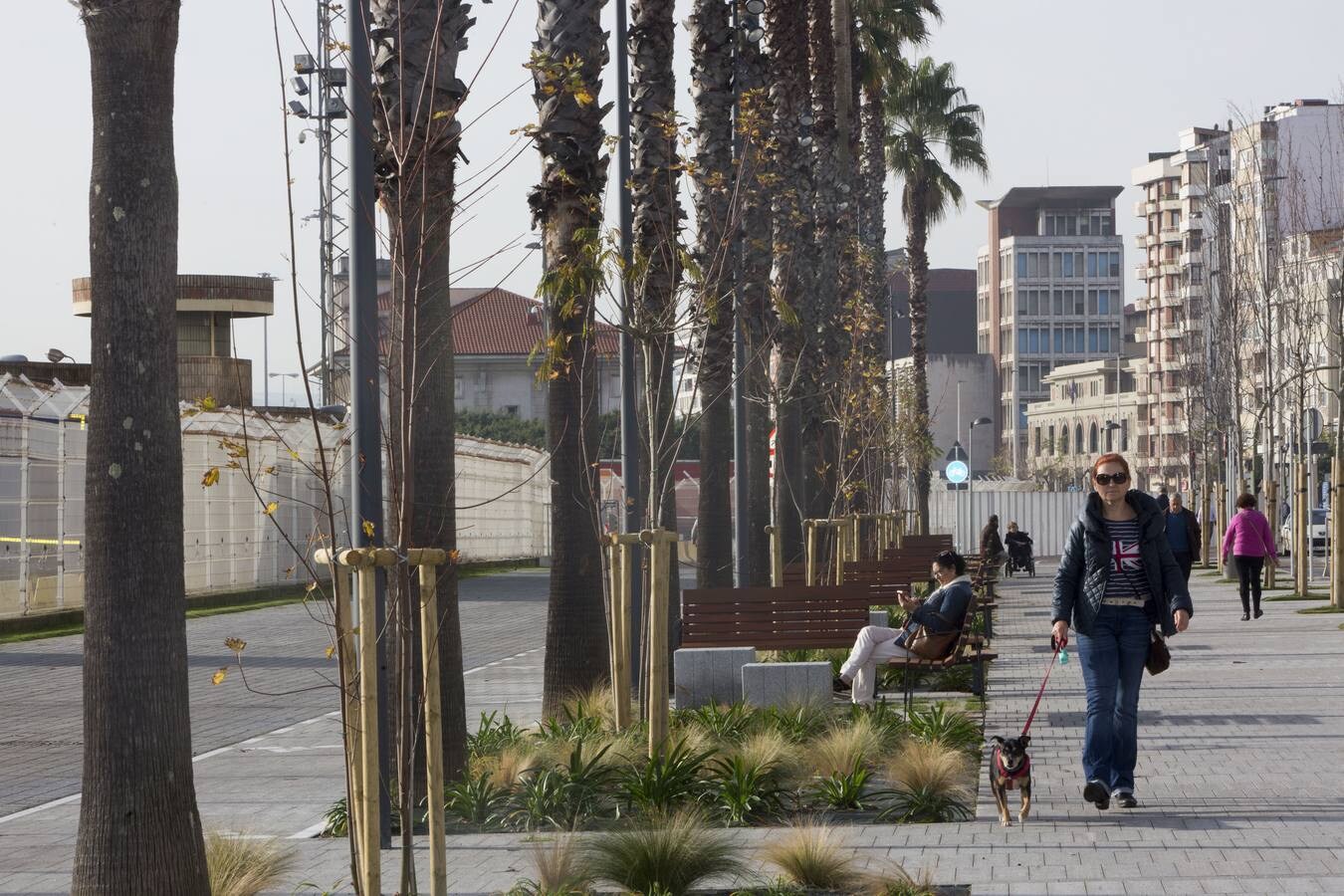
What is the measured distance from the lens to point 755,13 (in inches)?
854

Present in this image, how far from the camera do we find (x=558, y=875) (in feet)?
26.3

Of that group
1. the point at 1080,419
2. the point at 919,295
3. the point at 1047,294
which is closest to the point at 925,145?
the point at 919,295

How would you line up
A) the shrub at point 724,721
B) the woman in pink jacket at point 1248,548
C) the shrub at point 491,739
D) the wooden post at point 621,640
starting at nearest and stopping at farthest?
1. the shrub at point 491,739
2. the wooden post at point 621,640
3. the shrub at point 724,721
4. the woman in pink jacket at point 1248,548

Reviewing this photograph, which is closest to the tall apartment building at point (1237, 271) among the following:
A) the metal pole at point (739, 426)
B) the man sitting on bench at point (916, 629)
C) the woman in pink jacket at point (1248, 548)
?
the woman in pink jacket at point (1248, 548)

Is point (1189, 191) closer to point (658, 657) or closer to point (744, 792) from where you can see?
point (658, 657)

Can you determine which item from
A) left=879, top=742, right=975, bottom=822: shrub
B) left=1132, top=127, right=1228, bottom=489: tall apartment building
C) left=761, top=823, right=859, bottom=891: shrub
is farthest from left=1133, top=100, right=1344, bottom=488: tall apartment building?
left=761, top=823, right=859, bottom=891: shrub

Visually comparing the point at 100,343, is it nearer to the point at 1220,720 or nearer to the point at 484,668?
the point at 1220,720

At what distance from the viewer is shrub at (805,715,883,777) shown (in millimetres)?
11391

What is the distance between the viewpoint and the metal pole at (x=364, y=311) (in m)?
9.27

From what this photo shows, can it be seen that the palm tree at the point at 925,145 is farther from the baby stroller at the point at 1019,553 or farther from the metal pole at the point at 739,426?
the metal pole at the point at 739,426

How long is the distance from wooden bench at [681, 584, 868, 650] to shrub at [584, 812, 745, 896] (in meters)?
7.96

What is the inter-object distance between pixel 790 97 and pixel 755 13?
515cm

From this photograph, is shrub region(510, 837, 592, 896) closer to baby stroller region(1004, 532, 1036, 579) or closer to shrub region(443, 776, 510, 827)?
shrub region(443, 776, 510, 827)

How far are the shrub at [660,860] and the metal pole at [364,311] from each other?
1.33 meters
